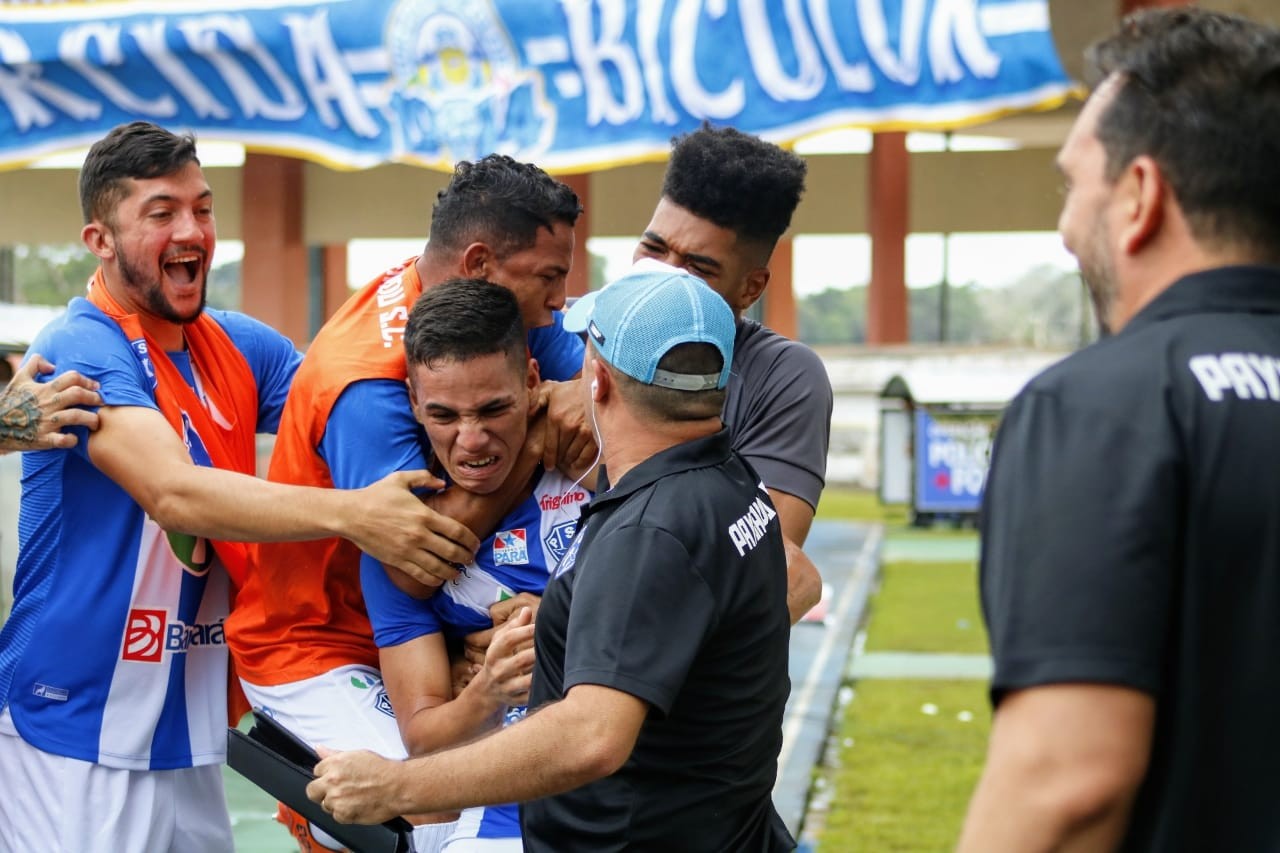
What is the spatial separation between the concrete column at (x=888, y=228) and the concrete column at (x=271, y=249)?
10369 millimetres

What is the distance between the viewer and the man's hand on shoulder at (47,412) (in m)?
3.36

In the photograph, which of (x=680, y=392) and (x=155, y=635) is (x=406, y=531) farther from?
(x=155, y=635)

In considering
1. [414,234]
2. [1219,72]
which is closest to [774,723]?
[1219,72]

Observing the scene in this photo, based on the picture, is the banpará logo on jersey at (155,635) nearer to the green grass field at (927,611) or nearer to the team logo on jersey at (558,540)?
the team logo on jersey at (558,540)

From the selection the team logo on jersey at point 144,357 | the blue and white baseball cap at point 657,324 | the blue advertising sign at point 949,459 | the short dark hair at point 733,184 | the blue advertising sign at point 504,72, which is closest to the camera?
the blue and white baseball cap at point 657,324

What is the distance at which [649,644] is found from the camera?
7.91 ft

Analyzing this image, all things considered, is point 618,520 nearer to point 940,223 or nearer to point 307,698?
point 307,698

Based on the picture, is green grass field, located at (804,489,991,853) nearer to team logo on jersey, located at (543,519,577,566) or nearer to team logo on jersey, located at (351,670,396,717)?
team logo on jersey, located at (351,670,396,717)

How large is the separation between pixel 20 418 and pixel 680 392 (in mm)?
1639

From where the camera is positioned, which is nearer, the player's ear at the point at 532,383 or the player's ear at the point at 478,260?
the player's ear at the point at 532,383

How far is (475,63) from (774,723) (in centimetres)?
1755

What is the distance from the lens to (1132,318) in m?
1.82

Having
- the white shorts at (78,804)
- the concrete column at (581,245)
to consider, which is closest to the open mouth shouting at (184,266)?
the white shorts at (78,804)

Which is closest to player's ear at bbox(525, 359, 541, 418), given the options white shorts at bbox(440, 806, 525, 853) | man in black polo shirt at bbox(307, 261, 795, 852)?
man in black polo shirt at bbox(307, 261, 795, 852)
